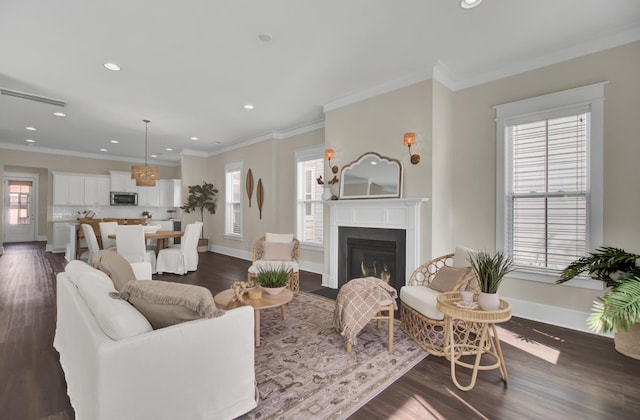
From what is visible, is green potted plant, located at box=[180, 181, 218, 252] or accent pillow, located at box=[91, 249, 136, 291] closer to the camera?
accent pillow, located at box=[91, 249, 136, 291]

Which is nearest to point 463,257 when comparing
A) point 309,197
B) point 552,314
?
point 552,314

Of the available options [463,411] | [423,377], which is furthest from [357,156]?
[463,411]

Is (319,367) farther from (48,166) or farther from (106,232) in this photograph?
(48,166)

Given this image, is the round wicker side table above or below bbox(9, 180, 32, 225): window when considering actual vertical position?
below

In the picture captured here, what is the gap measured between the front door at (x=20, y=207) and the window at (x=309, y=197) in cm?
985

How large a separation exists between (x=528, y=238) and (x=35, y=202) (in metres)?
13.7

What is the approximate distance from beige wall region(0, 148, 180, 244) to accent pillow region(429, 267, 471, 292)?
930 cm

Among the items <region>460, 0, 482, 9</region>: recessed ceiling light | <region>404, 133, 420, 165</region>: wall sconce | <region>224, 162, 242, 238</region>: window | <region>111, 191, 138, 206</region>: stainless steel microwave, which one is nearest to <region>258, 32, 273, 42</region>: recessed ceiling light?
<region>460, 0, 482, 9</region>: recessed ceiling light

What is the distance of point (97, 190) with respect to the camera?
8750 mm

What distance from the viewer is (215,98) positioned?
455 cm

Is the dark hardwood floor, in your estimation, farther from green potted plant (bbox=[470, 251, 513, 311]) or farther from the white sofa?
green potted plant (bbox=[470, 251, 513, 311])

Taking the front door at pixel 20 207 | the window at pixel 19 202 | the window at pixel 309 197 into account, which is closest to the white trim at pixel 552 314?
the window at pixel 309 197

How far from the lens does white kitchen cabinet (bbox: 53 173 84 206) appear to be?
26.6 feet

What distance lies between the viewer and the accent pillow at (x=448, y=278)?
8.91ft
